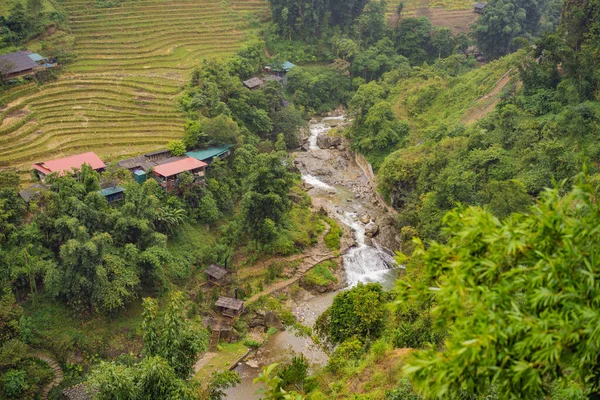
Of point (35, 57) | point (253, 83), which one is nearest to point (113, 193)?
point (35, 57)

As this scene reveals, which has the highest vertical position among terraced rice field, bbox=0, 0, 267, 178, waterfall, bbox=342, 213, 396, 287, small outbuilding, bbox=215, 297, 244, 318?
terraced rice field, bbox=0, 0, 267, 178

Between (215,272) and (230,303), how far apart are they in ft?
7.34

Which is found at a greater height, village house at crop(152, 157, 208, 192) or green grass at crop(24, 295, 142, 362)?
village house at crop(152, 157, 208, 192)

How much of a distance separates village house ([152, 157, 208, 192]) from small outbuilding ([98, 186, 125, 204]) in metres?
2.37

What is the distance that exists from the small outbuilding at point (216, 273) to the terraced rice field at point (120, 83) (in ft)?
31.3

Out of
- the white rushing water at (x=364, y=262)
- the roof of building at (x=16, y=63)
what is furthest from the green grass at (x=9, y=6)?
the white rushing water at (x=364, y=262)

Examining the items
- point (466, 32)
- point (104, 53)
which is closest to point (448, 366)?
point (104, 53)

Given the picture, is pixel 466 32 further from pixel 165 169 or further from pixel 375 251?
pixel 165 169

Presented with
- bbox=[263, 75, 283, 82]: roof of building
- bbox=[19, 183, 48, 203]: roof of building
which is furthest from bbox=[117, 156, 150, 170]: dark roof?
bbox=[263, 75, 283, 82]: roof of building

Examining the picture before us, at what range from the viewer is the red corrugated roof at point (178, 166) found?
27.2 m

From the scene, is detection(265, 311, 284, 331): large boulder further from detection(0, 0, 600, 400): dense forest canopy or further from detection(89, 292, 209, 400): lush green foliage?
detection(89, 292, 209, 400): lush green foliage

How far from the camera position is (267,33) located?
50531 mm

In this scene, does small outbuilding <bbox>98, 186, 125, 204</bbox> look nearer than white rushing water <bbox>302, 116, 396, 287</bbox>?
Yes

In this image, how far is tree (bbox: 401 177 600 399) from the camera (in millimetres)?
5363
